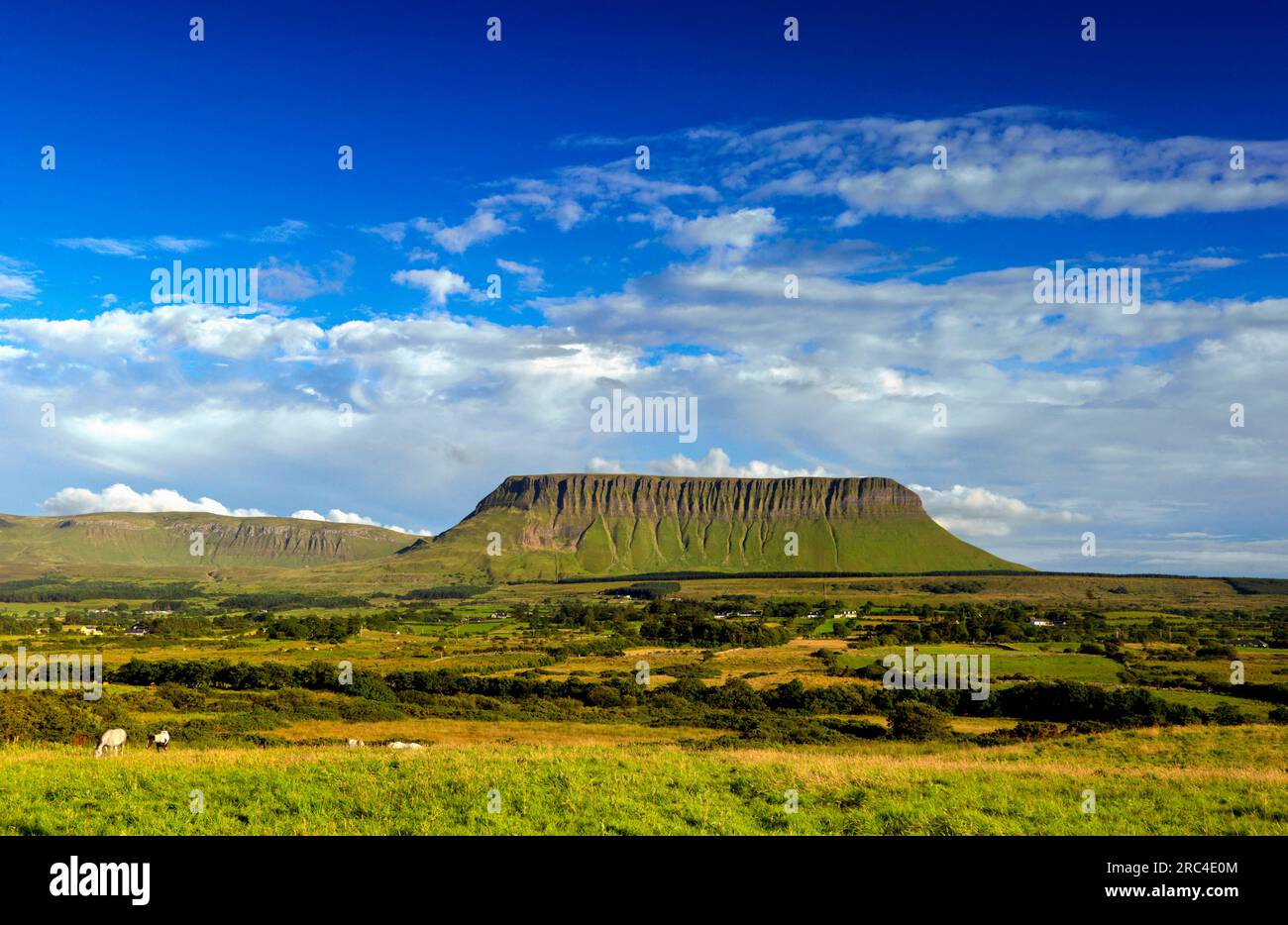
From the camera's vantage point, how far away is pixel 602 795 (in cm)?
1847

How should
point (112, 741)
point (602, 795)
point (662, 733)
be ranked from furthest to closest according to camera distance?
1. point (662, 733)
2. point (112, 741)
3. point (602, 795)

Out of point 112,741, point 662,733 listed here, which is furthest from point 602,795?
point 662,733

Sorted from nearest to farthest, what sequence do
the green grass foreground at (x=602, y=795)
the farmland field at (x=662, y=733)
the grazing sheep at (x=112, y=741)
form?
1. the green grass foreground at (x=602, y=795)
2. the farmland field at (x=662, y=733)
3. the grazing sheep at (x=112, y=741)

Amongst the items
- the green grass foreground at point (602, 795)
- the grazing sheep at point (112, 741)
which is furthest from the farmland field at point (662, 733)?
the grazing sheep at point (112, 741)

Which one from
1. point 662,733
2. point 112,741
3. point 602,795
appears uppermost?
point 602,795

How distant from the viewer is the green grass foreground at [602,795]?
16156 mm

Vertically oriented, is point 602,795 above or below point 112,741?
above

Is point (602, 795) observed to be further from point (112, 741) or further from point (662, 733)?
point (662, 733)

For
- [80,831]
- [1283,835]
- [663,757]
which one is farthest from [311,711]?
[1283,835]

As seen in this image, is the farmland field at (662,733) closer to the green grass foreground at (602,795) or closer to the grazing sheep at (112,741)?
the green grass foreground at (602,795)

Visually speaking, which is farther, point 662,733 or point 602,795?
point 662,733

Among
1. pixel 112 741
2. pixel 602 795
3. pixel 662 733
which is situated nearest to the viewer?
pixel 602 795
